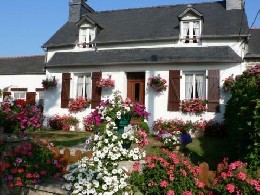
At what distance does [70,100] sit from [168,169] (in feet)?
39.4

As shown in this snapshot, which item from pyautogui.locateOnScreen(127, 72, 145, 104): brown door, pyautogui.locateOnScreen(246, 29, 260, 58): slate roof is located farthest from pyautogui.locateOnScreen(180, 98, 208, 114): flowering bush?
pyautogui.locateOnScreen(246, 29, 260, 58): slate roof

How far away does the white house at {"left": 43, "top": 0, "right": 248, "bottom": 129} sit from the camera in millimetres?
13531

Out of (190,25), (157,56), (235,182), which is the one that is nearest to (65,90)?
(157,56)

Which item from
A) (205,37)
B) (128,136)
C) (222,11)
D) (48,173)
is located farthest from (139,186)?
(222,11)

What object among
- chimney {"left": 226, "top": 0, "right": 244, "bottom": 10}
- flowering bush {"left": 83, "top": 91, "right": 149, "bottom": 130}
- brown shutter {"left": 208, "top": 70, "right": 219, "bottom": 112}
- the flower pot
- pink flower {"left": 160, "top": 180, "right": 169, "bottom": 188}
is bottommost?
pink flower {"left": 160, "top": 180, "right": 169, "bottom": 188}

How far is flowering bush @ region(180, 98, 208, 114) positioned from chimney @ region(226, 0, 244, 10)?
18.2 feet

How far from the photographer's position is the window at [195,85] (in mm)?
13812

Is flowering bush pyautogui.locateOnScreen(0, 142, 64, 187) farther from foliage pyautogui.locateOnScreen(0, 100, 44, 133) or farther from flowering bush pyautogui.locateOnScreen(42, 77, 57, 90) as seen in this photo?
flowering bush pyautogui.locateOnScreen(42, 77, 57, 90)

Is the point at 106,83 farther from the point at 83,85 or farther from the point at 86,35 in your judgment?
the point at 86,35

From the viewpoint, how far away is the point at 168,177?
4.10 metres

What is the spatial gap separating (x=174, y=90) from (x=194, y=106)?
3.83 ft

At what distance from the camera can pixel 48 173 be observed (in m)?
5.12

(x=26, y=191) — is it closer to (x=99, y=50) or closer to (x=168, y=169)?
(x=168, y=169)

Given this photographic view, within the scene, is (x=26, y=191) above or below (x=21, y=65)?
below
